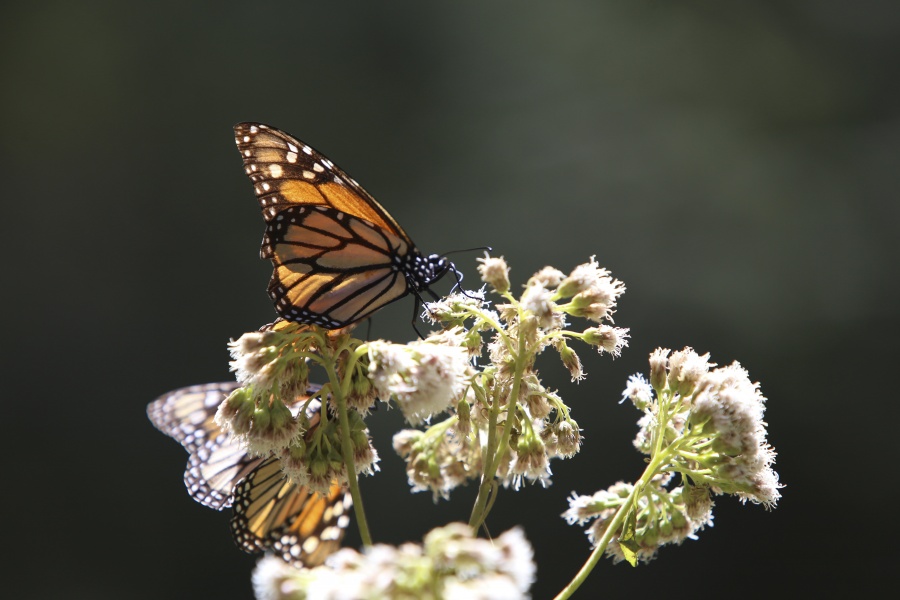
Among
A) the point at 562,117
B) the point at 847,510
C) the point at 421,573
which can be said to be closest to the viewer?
the point at 421,573

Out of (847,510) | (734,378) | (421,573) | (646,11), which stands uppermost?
(646,11)

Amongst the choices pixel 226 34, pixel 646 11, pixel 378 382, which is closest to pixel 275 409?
pixel 378 382

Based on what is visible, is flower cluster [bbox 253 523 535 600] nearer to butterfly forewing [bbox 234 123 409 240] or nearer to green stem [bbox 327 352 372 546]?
green stem [bbox 327 352 372 546]

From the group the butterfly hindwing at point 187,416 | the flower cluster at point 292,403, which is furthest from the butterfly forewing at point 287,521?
the flower cluster at point 292,403

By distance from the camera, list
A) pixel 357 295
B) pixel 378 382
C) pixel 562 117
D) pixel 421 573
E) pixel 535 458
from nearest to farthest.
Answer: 1. pixel 421 573
2. pixel 378 382
3. pixel 535 458
4. pixel 357 295
5. pixel 562 117

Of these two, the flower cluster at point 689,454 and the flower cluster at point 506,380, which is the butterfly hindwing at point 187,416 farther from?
the flower cluster at point 689,454

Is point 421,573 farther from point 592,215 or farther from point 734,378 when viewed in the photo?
point 592,215

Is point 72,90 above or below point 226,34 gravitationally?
below
